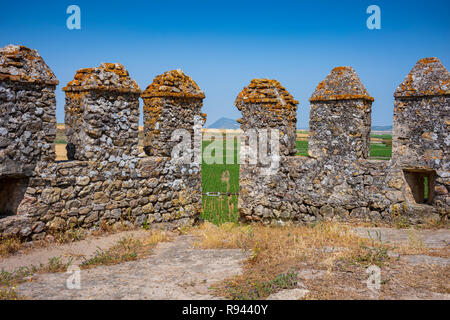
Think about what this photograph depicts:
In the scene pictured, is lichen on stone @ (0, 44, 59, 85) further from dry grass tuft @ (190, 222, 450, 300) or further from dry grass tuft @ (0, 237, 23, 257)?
dry grass tuft @ (190, 222, 450, 300)

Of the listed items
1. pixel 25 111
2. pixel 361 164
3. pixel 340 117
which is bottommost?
pixel 361 164

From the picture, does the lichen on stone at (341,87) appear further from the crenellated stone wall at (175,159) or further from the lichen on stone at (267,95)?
the lichen on stone at (267,95)

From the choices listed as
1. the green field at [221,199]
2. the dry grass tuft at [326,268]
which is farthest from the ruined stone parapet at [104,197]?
the green field at [221,199]

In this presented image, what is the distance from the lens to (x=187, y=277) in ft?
19.7

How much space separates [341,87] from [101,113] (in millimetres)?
5497

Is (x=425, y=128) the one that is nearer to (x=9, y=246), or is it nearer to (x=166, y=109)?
(x=166, y=109)

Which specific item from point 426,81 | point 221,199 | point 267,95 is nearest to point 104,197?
point 267,95

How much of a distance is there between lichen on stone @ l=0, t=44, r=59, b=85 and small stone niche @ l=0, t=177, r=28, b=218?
185 centimetres

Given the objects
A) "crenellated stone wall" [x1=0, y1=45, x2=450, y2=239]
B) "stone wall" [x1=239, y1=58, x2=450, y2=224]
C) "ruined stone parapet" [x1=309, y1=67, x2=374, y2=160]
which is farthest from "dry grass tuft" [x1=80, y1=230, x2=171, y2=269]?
"ruined stone parapet" [x1=309, y1=67, x2=374, y2=160]

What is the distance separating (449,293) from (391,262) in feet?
3.84

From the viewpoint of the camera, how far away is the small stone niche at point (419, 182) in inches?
372

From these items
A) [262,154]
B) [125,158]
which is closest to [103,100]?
[125,158]

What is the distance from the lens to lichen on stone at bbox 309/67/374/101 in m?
9.55

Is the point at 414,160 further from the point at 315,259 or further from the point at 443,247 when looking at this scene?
the point at 315,259
